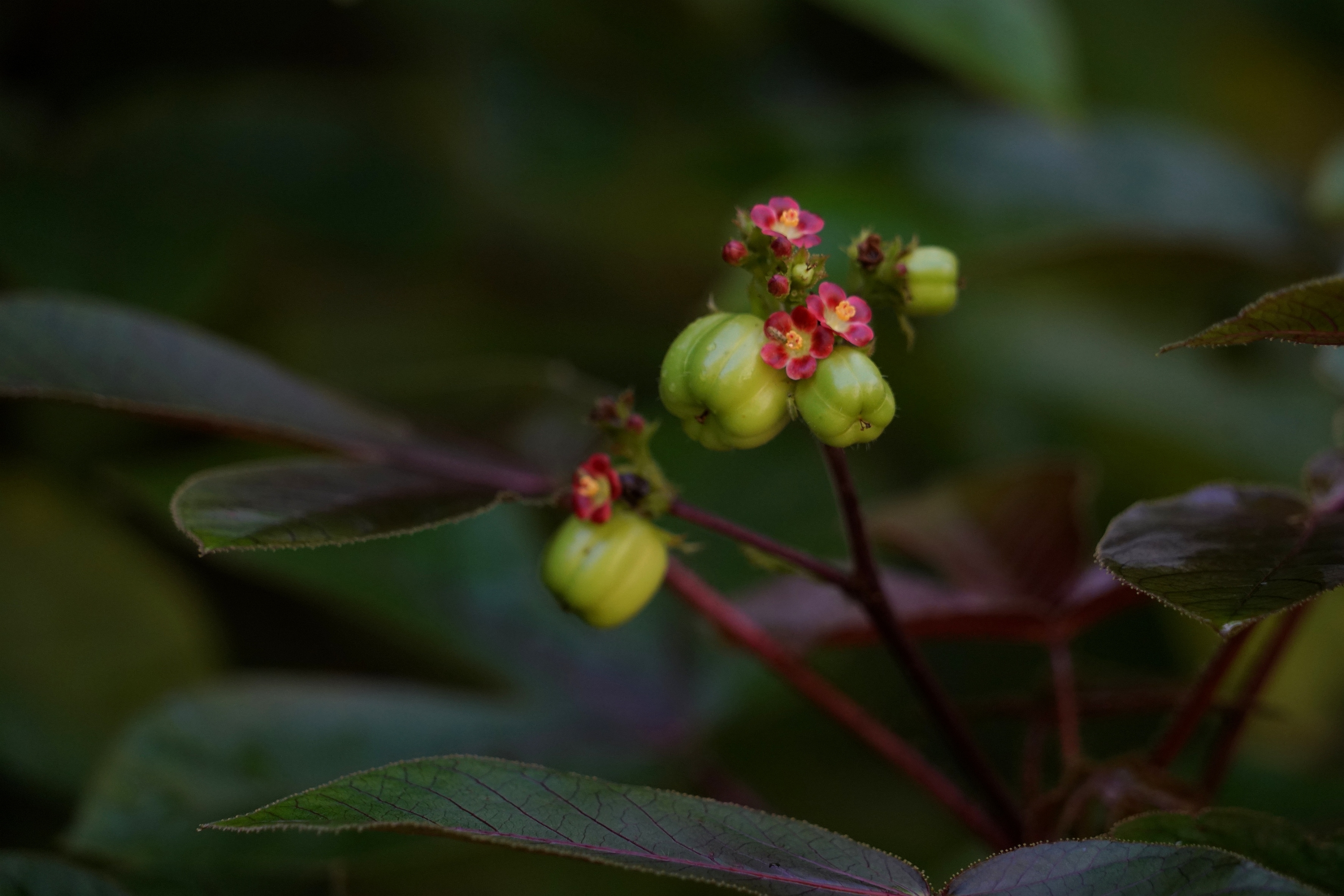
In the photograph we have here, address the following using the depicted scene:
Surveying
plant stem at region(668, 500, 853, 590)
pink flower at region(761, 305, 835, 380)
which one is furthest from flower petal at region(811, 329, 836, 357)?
plant stem at region(668, 500, 853, 590)

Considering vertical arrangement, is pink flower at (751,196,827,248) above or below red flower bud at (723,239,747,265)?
above

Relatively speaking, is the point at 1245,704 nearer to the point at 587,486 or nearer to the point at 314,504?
the point at 587,486

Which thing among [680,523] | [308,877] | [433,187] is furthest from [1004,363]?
[308,877]

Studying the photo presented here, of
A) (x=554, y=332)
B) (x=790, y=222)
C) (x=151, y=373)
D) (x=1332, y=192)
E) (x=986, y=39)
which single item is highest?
(x=554, y=332)

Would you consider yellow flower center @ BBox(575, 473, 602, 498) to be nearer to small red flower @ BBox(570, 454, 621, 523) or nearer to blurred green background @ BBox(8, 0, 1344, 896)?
small red flower @ BBox(570, 454, 621, 523)

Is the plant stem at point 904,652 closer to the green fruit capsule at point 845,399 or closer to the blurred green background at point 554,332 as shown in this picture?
the green fruit capsule at point 845,399

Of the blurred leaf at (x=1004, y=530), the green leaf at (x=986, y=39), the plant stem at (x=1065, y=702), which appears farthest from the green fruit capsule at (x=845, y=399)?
the green leaf at (x=986, y=39)

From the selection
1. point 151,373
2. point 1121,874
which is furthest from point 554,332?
point 1121,874
